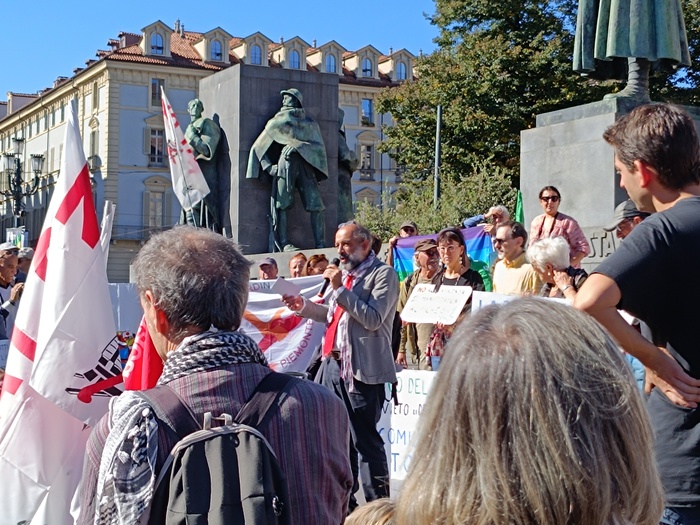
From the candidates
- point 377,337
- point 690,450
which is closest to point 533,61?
point 377,337

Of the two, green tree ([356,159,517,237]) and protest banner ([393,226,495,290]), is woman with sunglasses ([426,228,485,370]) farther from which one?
green tree ([356,159,517,237])

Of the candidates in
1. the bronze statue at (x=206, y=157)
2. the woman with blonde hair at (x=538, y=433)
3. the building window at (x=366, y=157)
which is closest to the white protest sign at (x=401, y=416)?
the woman with blonde hair at (x=538, y=433)

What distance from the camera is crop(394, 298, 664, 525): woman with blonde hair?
61.6 inches

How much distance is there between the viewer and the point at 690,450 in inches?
120

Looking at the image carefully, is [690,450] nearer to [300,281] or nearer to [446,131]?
[300,281]

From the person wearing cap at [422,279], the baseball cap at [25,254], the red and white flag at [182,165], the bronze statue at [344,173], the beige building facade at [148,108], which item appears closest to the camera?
the person wearing cap at [422,279]

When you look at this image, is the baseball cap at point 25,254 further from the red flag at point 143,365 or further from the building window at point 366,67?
the building window at point 366,67

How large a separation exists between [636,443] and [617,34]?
9.41m

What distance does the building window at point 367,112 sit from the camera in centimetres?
7850

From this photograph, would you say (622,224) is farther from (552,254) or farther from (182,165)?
(182,165)

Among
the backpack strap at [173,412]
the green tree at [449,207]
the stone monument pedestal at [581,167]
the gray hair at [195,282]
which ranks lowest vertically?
the backpack strap at [173,412]

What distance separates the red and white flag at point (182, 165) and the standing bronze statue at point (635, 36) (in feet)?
20.6

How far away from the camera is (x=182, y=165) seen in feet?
51.0

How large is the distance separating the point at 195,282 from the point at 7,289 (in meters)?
7.35
